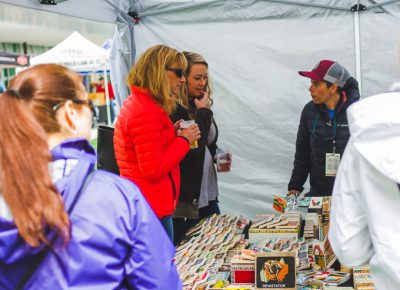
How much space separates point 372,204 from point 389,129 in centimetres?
20

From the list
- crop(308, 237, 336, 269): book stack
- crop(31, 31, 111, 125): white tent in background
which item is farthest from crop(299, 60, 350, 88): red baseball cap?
crop(31, 31, 111, 125): white tent in background

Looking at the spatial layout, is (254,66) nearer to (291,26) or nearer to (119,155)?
(291,26)

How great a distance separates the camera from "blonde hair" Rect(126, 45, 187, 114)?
2.75 metres

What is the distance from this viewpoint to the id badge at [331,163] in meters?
3.36

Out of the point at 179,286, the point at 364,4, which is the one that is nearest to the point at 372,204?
the point at 179,286

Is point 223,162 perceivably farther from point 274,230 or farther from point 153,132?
A: point 153,132

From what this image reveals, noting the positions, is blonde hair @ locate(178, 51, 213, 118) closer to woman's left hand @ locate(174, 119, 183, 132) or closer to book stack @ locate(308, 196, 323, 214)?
woman's left hand @ locate(174, 119, 183, 132)

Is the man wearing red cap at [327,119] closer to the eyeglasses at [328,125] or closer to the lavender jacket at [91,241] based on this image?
the eyeglasses at [328,125]

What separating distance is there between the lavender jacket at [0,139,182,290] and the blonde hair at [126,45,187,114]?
1.49 metres

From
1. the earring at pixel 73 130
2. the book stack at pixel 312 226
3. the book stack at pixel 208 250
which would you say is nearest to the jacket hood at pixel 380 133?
the earring at pixel 73 130

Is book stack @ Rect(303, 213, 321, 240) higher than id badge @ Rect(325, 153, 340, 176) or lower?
lower

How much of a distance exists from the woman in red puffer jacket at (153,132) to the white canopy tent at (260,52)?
4.54 ft

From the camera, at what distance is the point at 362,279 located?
86.9 inches

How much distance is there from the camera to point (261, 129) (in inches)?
174
